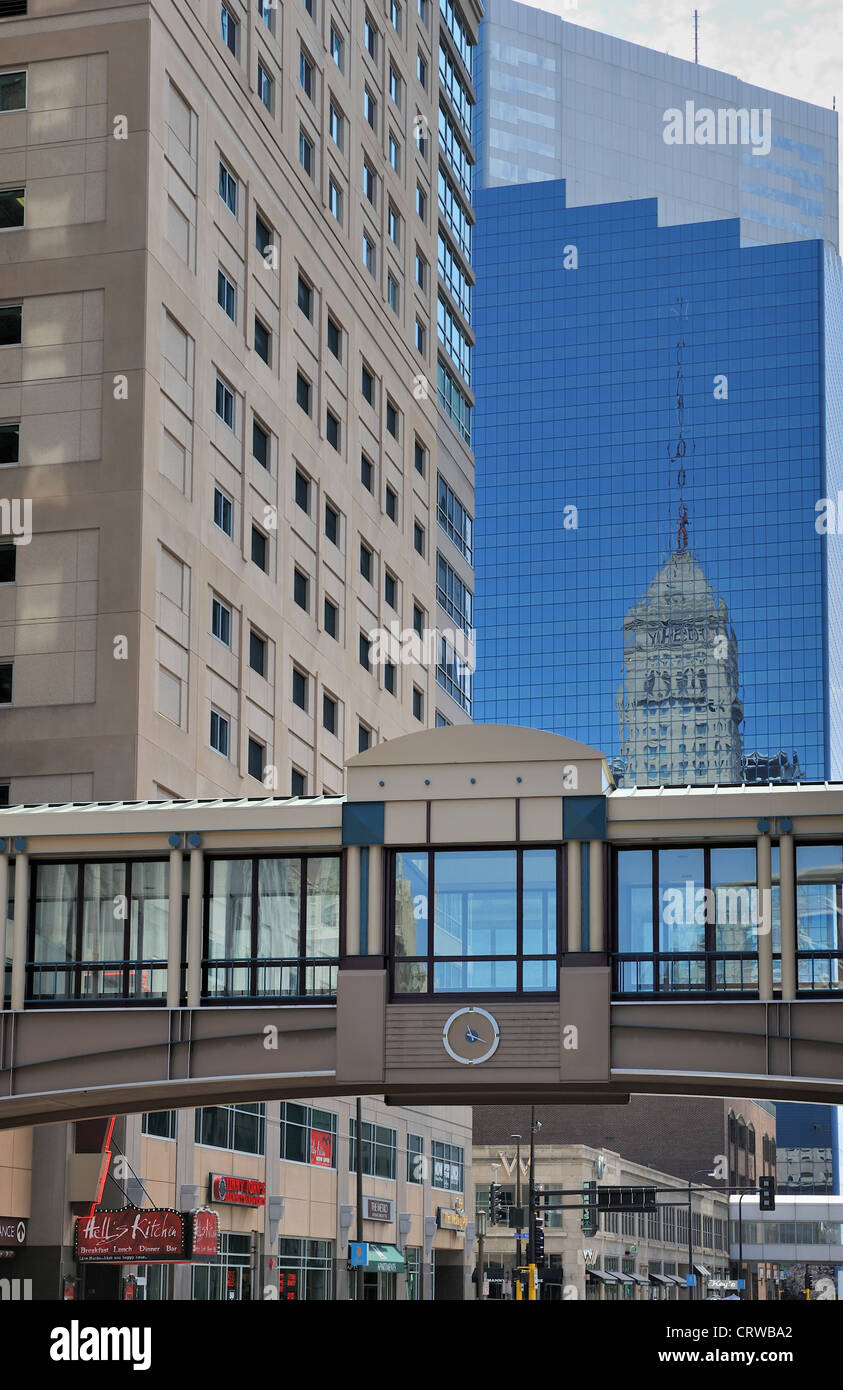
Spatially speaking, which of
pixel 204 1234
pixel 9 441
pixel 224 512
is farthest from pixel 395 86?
pixel 204 1234

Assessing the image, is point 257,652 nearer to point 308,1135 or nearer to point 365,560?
point 365,560

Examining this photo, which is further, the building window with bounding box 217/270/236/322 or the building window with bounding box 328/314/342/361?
the building window with bounding box 328/314/342/361

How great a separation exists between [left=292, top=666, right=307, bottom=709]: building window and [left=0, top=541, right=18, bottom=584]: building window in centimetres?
1495

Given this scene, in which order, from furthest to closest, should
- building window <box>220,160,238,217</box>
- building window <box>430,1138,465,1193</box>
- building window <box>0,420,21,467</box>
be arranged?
building window <box>430,1138,465,1193</box> < building window <box>220,160,238,217</box> < building window <box>0,420,21,467</box>

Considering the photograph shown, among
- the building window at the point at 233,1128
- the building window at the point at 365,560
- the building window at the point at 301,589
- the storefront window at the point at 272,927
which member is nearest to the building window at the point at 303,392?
the building window at the point at 301,589

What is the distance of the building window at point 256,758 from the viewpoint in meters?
56.5

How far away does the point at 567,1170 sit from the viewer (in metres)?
116

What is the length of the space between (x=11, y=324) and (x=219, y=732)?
13133mm

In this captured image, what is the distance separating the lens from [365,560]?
234 feet

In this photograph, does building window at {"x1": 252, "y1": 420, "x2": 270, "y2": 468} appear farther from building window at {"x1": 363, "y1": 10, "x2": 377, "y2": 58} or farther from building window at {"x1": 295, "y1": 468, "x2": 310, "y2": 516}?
building window at {"x1": 363, "y1": 10, "x2": 377, "y2": 58}

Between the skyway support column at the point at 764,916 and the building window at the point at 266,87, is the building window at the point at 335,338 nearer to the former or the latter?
the building window at the point at 266,87

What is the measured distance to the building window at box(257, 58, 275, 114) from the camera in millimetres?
60875

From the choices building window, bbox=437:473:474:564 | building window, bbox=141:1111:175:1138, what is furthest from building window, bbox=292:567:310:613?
building window, bbox=437:473:474:564

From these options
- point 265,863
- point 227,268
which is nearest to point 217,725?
point 227,268
